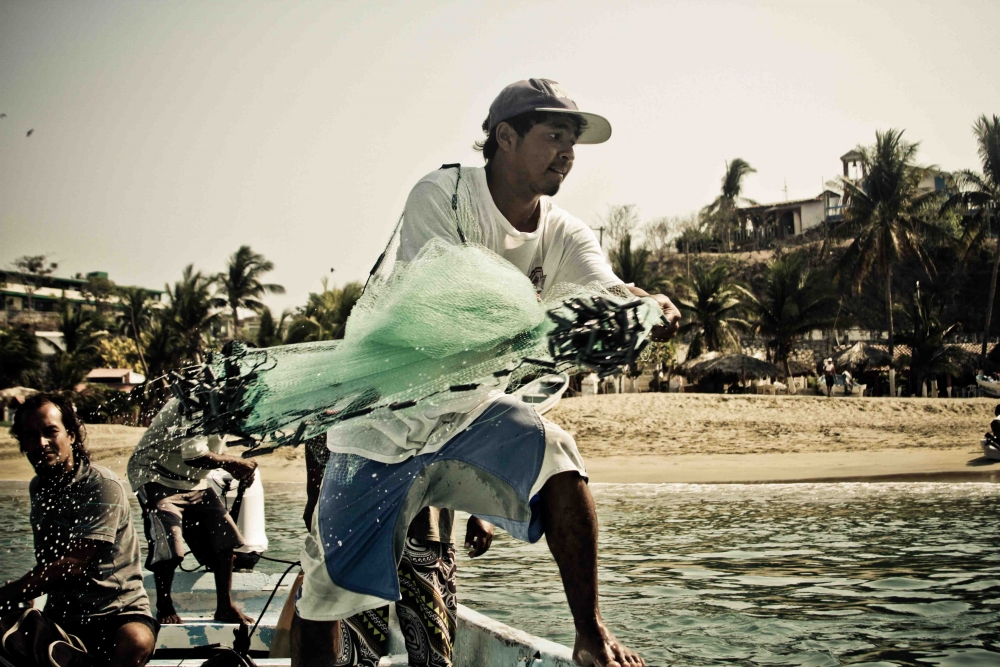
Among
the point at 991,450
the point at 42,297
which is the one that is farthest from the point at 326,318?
the point at 42,297

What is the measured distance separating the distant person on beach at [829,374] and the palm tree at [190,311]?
2682 cm

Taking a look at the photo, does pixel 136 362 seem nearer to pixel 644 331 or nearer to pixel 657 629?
pixel 657 629

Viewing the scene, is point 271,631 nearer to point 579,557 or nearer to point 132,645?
point 132,645

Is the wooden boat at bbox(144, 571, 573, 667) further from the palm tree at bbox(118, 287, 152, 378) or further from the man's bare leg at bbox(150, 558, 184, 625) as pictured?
the palm tree at bbox(118, 287, 152, 378)

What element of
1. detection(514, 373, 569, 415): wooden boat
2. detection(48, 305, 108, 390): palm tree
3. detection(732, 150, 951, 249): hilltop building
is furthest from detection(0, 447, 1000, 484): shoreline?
detection(732, 150, 951, 249): hilltop building

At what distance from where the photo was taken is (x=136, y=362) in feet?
150

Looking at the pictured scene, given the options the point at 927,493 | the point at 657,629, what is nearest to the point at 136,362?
the point at 927,493

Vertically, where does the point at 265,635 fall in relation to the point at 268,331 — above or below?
below

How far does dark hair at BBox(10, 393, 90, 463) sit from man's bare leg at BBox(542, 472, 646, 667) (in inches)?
79.6

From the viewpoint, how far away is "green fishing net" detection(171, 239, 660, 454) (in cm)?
233

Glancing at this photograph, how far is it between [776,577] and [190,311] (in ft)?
125

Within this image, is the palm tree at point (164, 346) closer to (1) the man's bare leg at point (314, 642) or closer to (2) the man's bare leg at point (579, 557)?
(1) the man's bare leg at point (314, 642)

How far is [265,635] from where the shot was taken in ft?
15.6

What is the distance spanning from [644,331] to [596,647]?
862 millimetres
